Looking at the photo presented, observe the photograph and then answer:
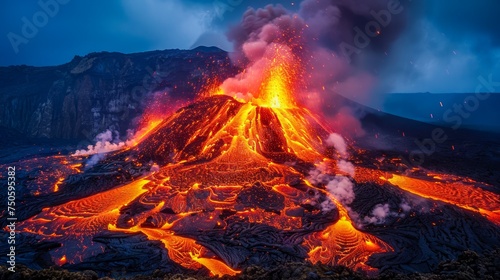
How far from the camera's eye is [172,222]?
9.79 metres

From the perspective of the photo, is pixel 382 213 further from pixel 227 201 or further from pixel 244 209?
pixel 227 201

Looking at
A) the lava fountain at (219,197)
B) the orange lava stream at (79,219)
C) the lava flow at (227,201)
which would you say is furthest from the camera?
the orange lava stream at (79,219)

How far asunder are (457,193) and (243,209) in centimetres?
1057

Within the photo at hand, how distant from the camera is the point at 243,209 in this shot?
10.7m

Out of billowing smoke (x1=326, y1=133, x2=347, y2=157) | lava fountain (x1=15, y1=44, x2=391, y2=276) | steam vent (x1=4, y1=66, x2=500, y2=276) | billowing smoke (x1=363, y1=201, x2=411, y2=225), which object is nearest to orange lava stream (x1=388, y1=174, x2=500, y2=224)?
steam vent (x1=4, y1=66, x2=500, y2=276)

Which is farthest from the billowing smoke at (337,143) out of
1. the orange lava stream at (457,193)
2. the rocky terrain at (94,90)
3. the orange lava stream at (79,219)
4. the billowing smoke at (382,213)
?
the rocky terrain at (94,90)

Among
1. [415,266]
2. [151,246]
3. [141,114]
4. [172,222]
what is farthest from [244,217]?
[141,114]

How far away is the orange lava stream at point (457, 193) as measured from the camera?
1105cm

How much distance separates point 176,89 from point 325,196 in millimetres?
28962

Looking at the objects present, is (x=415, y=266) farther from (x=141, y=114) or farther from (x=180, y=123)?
(x=141, y=114)

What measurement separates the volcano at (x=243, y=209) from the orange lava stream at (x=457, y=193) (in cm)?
7

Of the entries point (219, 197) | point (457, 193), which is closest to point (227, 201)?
point (219, 197)

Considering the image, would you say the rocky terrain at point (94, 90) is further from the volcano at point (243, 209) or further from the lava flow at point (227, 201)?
the volcano at point (243, 209)

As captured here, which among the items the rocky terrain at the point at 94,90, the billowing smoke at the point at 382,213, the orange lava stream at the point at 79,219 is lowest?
the orange lava stream at the point at 79,219
